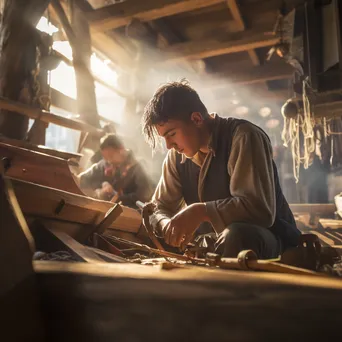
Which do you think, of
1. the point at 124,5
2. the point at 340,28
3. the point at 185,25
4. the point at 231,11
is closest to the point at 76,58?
the point at 124,5

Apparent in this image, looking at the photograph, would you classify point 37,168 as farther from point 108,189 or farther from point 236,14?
point 236,14

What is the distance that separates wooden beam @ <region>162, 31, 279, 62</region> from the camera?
23.4 feet

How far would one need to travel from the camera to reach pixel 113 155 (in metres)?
5.93

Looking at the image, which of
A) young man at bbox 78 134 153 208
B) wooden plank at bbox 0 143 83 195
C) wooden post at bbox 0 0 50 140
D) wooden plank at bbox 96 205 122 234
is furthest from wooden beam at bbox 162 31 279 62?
wooden plank at bbox 96 205 122 234

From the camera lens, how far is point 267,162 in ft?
8.12

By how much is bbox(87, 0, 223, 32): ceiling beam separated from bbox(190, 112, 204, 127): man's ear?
423cm

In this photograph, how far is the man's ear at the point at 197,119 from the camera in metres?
2.67

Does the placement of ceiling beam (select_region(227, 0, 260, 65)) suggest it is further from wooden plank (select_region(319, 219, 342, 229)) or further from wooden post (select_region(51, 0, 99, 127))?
wooden plank (select_region(319, 219, 342, 229))

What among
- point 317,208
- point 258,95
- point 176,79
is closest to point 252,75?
point 258,95

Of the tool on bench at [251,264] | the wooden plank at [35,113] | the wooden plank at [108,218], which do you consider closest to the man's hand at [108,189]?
the wooden plank at [35,113]

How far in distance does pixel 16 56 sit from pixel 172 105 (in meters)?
2.95

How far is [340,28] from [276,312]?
5.03m

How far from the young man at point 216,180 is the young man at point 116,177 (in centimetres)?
271

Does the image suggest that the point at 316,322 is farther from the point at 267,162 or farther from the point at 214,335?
the point at 267,162
